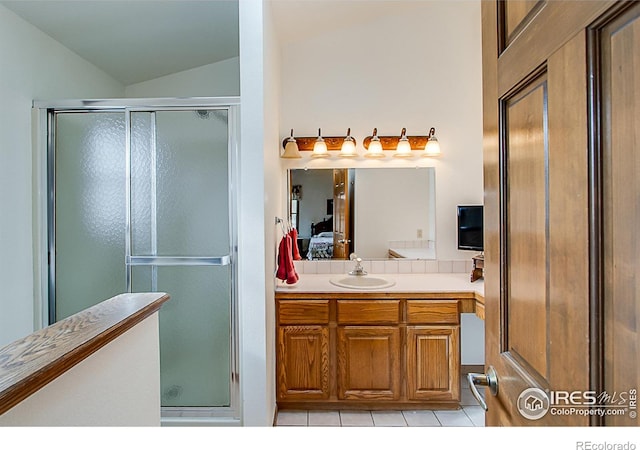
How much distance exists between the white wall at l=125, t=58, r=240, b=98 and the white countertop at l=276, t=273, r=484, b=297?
1759 mm

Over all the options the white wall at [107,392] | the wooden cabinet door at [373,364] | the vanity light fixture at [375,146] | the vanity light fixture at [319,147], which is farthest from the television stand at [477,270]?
the white wall at [107,392]

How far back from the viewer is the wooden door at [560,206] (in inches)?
19.0

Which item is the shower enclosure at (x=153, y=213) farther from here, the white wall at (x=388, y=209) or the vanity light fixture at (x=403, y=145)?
the vanity light fixture at (x=403, y=145)

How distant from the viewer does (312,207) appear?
3.04 meters

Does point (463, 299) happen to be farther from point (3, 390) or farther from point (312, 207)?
point (3, 390)

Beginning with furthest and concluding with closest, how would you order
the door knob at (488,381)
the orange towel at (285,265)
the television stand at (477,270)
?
1. the television stand at (477,270)
2. the orange towel at (285,265)
3. the door knob at (488,381)

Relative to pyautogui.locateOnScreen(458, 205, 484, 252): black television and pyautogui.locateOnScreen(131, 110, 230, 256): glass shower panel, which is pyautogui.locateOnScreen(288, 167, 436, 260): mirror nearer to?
pyautogui.locateOnScreen(458, 205, 484, 252): black television

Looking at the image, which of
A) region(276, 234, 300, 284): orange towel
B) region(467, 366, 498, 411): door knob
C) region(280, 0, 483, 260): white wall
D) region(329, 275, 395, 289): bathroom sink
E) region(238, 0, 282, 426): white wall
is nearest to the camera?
region(467, 366, 498, 411): door knob

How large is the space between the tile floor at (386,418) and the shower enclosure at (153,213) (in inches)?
18.0

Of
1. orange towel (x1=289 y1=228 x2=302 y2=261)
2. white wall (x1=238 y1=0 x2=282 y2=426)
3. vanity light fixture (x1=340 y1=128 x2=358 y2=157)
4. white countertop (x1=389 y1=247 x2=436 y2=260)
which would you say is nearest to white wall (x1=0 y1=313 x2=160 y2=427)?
white wall (x1=238 y1=0 x2=282 y2=426)

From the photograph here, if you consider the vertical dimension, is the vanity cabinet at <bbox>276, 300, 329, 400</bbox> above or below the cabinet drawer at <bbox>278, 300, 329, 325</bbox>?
below

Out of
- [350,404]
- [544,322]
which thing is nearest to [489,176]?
[544,322]

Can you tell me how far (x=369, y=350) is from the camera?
7.97ft

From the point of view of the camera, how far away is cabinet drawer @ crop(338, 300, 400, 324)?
7.96ft
